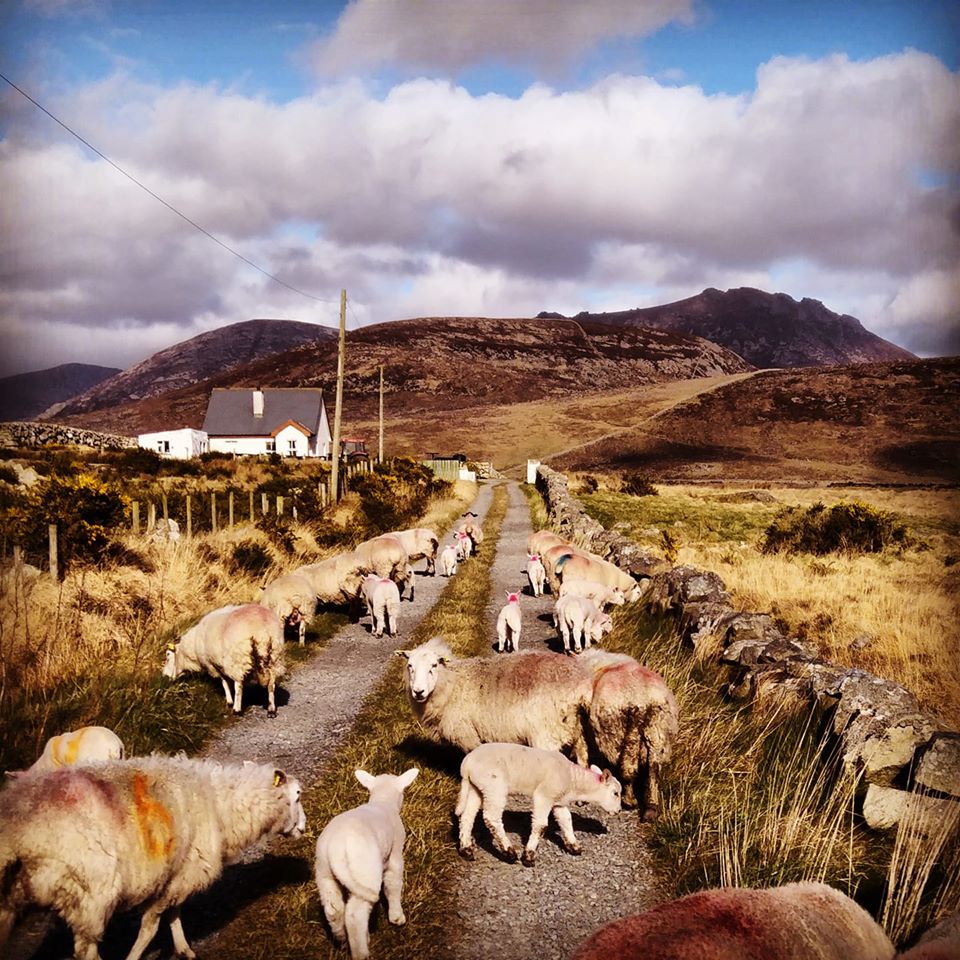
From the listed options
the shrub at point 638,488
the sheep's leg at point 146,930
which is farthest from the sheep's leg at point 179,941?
the shrub at point 638,488

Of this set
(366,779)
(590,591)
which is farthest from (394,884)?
(590,591)

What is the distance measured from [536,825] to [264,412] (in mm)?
68963

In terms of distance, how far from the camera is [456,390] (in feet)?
430

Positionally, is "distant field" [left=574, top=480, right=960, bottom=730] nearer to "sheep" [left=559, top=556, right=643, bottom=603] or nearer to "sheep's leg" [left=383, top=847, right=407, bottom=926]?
"sheep" [left=559, top=556, right=643, bottom=603]

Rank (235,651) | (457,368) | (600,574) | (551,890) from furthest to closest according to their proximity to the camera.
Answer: (457,368), (600,574), (235,651), (551,890)

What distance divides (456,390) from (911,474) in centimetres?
7947

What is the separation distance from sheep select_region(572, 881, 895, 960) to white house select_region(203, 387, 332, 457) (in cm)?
6416

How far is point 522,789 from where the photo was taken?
17.1 feet

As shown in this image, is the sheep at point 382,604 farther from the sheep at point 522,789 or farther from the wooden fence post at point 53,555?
the sheep at point 522,789

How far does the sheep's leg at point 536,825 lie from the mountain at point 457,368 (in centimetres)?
10613

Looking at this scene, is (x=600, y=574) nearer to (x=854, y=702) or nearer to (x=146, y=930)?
(x=854, y=702)

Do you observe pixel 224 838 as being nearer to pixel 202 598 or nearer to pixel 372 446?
pixel 202 598

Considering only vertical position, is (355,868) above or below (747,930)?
below

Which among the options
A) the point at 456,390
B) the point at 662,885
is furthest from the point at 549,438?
the point at 662,885
